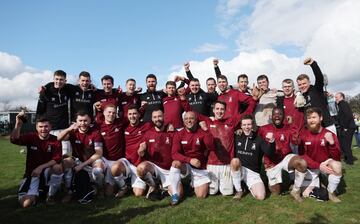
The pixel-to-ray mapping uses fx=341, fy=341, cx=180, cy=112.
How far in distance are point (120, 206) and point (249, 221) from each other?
2.51 metres

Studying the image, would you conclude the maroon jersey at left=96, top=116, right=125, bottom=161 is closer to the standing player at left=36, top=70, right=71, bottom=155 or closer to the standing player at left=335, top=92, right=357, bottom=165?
the standing player at left=36, top=70, right=71, bottom=155

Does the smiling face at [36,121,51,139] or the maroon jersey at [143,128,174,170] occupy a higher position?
the smiling face at [36,121,51,139]

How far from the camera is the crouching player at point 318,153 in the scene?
6594 mm

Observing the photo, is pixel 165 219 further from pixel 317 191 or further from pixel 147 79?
pixel 147 79

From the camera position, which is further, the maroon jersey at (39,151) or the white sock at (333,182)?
the maroon jersey at (39,151)

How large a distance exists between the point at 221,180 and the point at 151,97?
3.28m

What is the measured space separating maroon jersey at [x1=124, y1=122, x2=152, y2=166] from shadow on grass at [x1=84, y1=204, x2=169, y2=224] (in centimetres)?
161

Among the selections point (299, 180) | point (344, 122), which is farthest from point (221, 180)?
point (344, 122)

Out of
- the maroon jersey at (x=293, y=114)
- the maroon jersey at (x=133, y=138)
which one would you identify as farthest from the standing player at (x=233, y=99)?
the maroon jersey at (x=133, y=138)

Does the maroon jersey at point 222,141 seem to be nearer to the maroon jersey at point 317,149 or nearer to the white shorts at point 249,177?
the white shorts at point 249,177

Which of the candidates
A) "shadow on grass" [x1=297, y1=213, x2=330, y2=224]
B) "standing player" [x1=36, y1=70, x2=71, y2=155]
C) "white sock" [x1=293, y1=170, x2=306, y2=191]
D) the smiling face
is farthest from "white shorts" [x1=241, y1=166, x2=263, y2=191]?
"standing player" [x1=36, y1=70, x2=71, y2=155]

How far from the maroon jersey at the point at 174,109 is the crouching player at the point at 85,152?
6.97 ft

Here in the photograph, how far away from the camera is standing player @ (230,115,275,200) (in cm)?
698

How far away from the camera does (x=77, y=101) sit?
8898 mm
